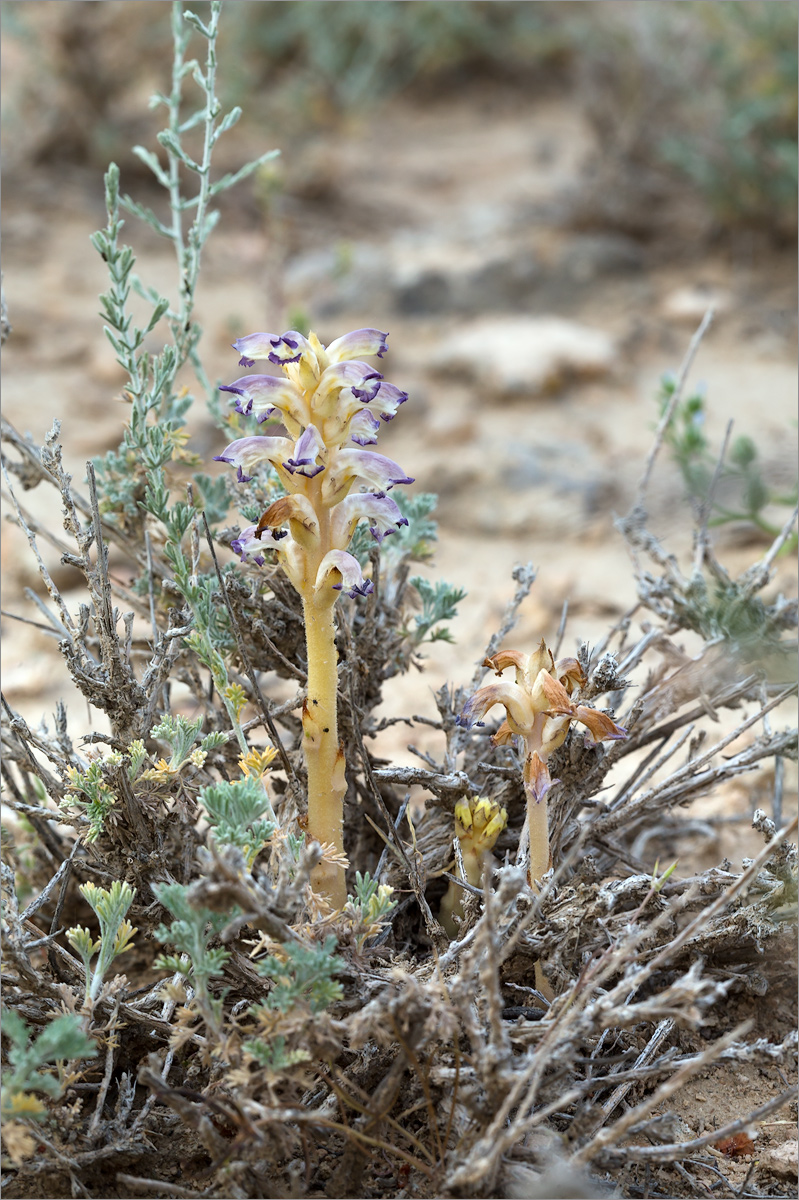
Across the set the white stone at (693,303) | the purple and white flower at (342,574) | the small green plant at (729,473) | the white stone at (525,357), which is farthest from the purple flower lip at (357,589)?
the white stone at (693,303)

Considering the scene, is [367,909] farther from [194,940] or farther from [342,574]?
[342,574]

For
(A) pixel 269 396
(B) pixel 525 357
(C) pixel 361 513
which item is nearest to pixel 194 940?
(C) pixel 361 513

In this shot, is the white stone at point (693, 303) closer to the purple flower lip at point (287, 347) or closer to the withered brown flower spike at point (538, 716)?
the withered brown flower spike at point (538, 716)

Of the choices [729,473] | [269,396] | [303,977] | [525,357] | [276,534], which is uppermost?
[525,357]

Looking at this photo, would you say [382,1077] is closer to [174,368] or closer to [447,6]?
[174,368]

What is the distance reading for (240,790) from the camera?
4.40ft

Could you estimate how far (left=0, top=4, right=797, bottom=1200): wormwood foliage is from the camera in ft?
4.25

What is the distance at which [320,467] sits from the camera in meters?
1.43

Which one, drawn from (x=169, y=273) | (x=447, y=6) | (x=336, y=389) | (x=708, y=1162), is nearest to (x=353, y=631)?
(x=336, y=389)

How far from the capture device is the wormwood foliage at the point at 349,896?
1.29 metres

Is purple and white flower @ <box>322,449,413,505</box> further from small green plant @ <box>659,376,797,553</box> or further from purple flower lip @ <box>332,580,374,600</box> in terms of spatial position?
small green plant @ <box>659,376,797,553</box>

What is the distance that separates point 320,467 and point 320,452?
4 centimetres

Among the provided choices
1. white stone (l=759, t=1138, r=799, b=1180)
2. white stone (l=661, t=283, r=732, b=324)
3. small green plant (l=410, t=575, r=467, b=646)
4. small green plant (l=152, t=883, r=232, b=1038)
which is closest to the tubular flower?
small green plant (l=152, t=883, r=232, b=1038)

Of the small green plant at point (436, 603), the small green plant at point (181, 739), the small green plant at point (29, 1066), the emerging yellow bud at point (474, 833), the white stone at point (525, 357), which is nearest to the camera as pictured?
the small green plant at point (29, 1066)
